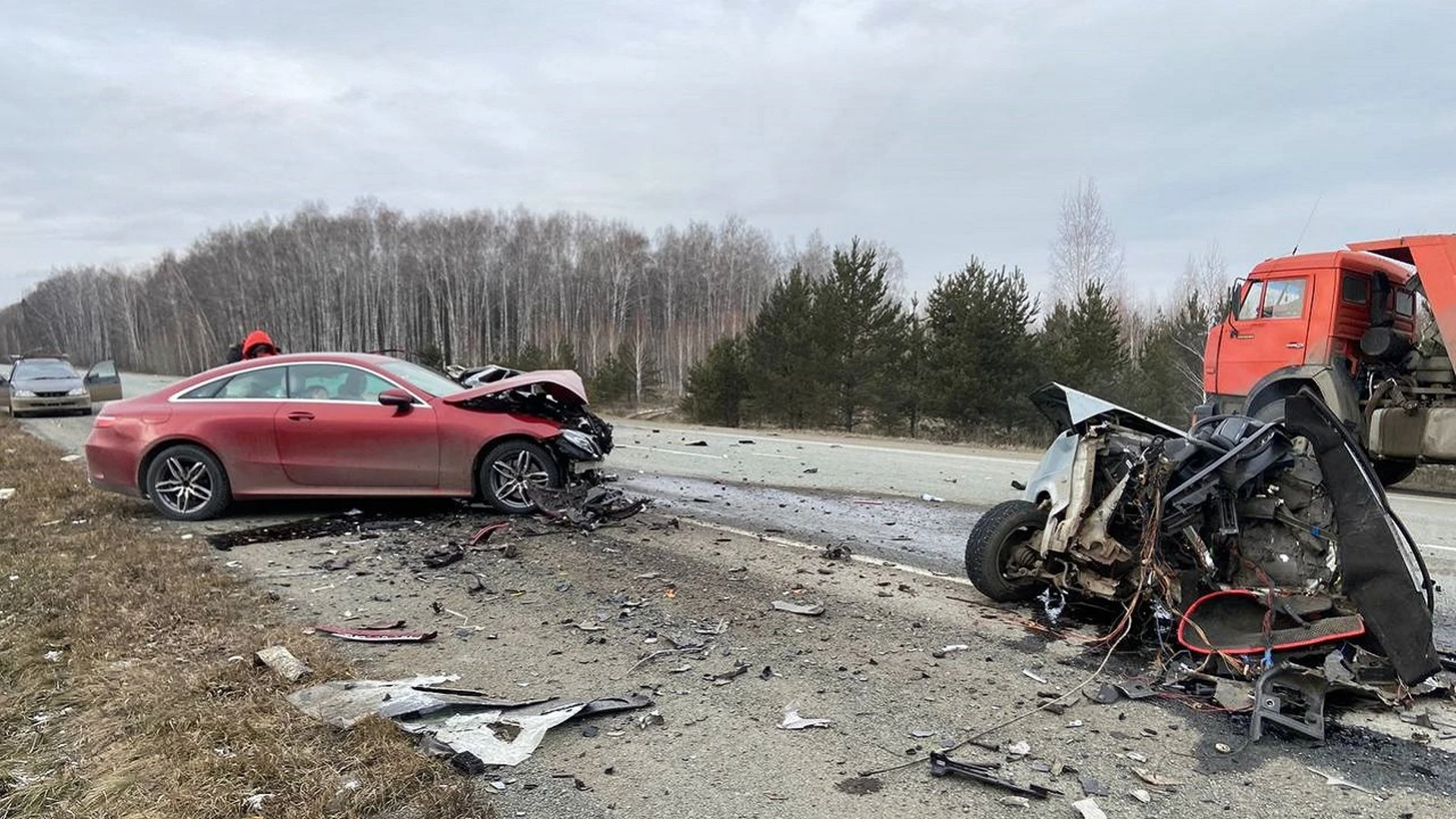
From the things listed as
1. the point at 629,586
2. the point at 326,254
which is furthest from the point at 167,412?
the point at 326,254

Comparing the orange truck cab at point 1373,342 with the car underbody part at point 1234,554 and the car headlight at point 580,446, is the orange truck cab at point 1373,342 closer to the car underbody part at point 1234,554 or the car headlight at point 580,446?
the car underbody part at point 1234,554

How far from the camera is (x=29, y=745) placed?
310 cm

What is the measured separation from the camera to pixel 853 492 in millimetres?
9570

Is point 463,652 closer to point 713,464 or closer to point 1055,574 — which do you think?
point 1055,574

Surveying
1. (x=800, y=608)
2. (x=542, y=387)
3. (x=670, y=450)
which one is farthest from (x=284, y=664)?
(x=670, y=450)

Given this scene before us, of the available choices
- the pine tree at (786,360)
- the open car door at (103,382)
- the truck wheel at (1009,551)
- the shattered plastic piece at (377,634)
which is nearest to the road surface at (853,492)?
the truck wheel at (1009,551)

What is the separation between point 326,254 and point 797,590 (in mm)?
72766

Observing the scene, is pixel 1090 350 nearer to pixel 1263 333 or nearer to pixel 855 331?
pixel 855 331

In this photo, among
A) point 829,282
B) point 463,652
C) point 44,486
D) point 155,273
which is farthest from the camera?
point 155,273

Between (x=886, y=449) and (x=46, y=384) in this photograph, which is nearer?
(x=886, y=449)

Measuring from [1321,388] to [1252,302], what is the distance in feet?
5.04

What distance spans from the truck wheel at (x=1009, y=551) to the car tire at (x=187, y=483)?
6368mm

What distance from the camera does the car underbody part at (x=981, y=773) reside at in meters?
2.84

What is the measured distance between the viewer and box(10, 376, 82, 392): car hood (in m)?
21.0
